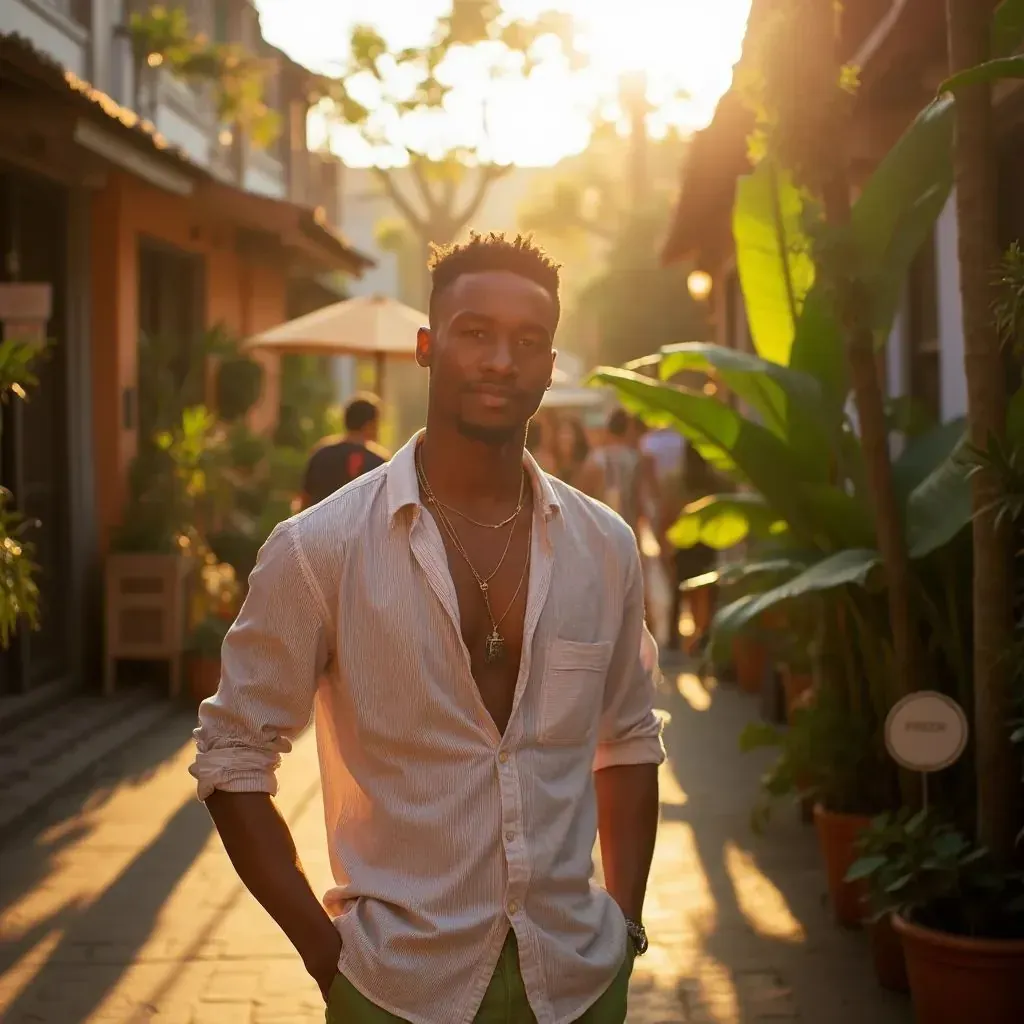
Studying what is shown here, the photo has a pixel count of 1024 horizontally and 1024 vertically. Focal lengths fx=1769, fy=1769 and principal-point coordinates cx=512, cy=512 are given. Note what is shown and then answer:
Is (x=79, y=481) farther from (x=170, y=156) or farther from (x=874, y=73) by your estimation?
(x=874, y=73)

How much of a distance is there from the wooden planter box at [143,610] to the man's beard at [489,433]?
29.2ft

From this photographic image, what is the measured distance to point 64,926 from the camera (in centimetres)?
646

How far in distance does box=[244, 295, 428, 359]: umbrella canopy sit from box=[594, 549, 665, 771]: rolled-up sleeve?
9.81 metres

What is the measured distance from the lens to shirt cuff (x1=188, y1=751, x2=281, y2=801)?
2.68 metres

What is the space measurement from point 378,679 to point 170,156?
9.01 m

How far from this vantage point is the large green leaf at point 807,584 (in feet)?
18.0

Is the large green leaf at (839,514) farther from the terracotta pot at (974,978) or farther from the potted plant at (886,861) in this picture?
the terracotta pot at (974,978)

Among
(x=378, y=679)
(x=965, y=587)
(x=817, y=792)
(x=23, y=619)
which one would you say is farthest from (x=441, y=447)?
(x=23, y=619)

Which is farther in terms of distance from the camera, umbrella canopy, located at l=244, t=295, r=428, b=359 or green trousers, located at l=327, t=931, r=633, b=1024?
umbrella canopy, located at l=244, t=295, r=428, b=359

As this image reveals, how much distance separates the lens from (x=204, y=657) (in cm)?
1161

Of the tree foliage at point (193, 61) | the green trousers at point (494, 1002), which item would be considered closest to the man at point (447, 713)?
the green trousers at point (494, 1002)

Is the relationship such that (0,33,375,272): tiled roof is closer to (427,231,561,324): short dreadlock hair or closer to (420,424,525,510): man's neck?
(427,231,561,324): short dreadlock hair

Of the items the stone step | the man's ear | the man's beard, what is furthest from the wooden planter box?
the man's beard

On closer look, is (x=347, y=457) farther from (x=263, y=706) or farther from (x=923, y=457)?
(x=263, y=706)
